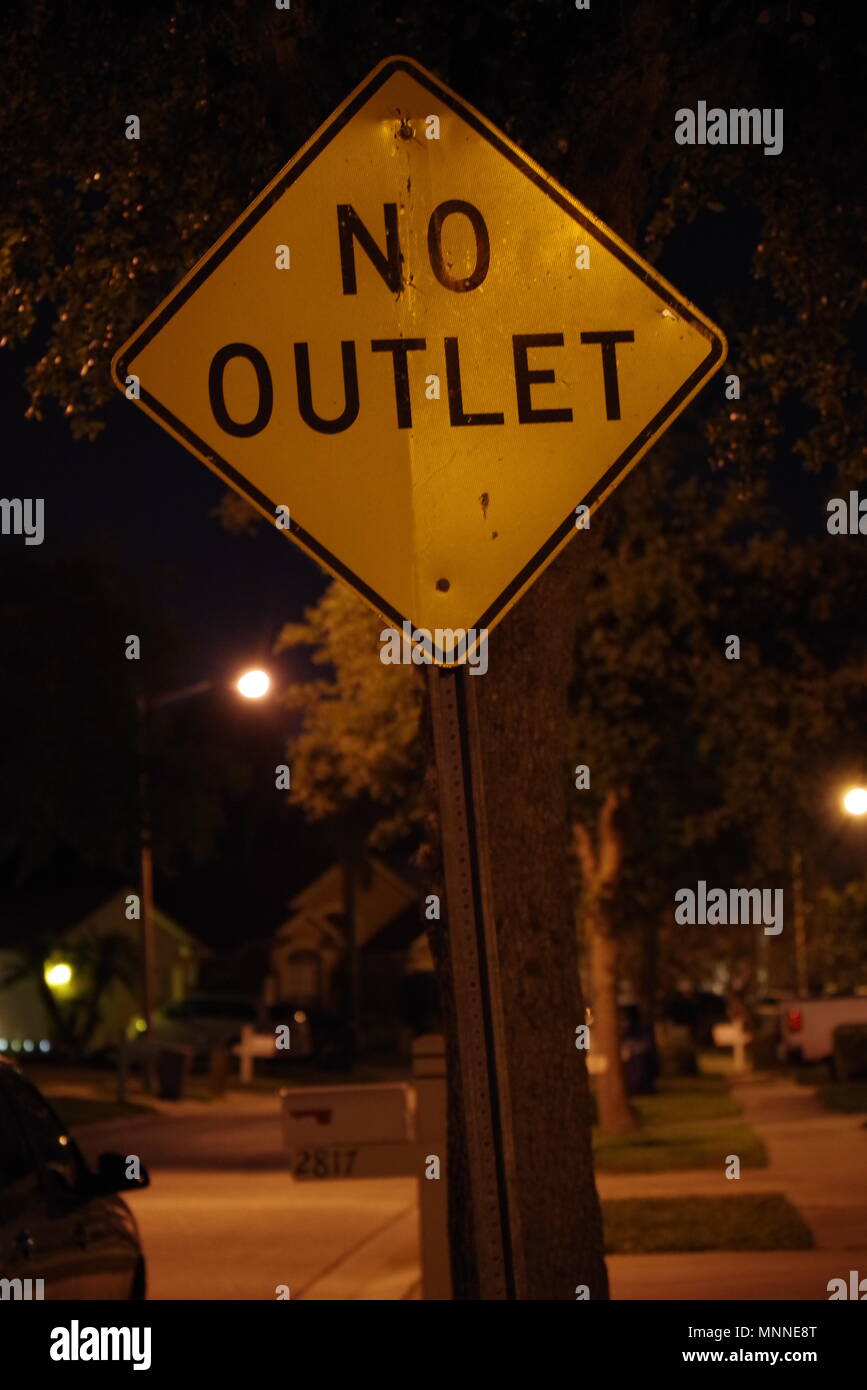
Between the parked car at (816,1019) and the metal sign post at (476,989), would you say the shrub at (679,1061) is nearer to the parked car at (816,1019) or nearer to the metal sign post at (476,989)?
the parked car at (816,1019)

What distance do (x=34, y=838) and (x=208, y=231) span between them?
3068 centimetres

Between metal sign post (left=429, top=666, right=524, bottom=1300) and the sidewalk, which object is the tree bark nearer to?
the sidewalk

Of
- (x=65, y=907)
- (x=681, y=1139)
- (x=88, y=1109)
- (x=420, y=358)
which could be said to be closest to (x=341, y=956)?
(x=65, y=907)

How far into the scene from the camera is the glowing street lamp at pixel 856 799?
24969 millimetres

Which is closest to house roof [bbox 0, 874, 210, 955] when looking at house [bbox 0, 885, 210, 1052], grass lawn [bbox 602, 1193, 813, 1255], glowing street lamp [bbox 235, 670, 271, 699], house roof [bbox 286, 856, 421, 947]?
house [bbox 0, 885, 210, 1052]

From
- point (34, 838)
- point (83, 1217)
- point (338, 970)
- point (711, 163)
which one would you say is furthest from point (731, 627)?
point (338, 970)

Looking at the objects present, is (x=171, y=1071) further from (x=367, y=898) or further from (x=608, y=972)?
(x=367, y=898)

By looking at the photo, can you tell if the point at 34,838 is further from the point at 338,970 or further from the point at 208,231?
the point at 208,231

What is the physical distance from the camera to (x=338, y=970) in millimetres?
62469

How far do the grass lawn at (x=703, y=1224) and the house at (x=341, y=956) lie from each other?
4360 centimetres

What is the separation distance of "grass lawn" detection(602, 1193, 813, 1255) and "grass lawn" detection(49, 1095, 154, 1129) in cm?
1479

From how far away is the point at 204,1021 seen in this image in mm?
48250

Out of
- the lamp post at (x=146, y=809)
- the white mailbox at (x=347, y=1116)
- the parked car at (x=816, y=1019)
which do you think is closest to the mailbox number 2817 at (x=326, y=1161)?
the white mailbox at (x=347, y=1116)

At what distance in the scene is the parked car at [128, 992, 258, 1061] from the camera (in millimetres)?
46906
